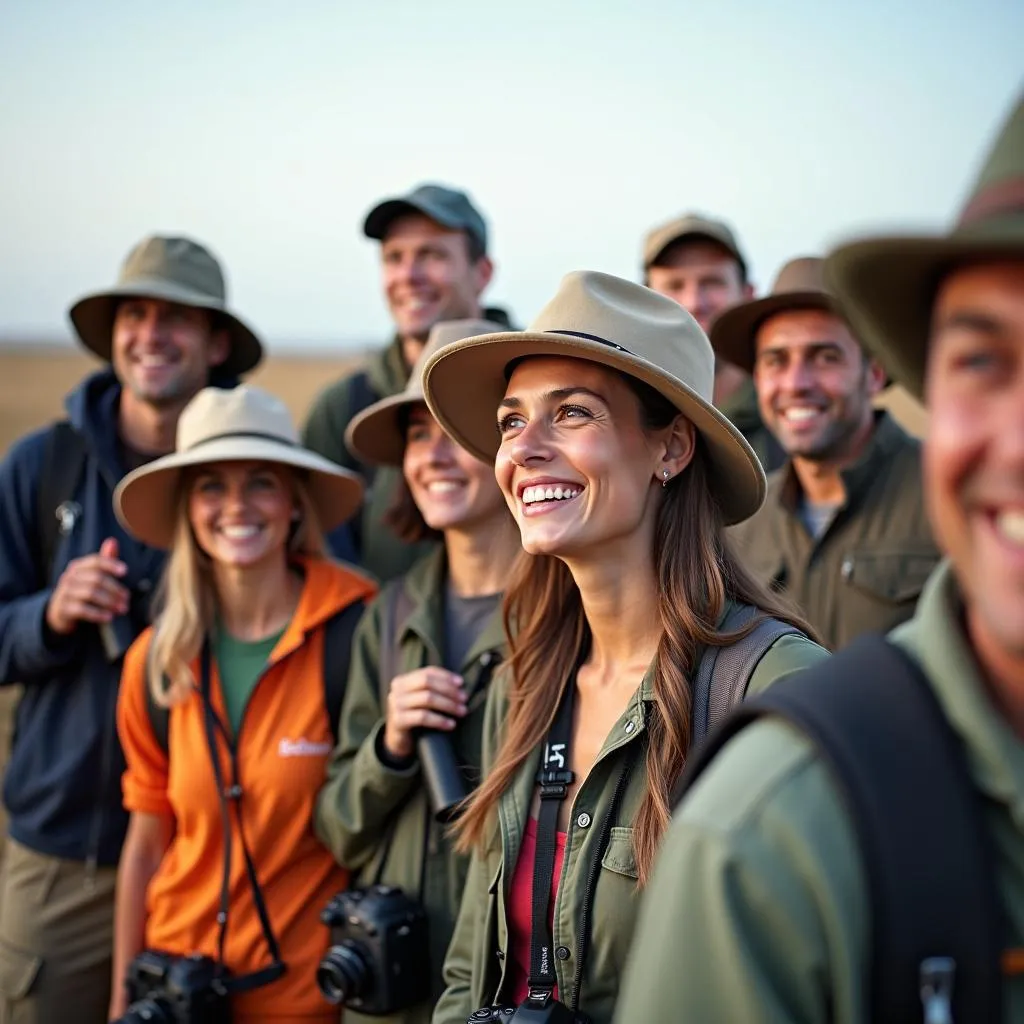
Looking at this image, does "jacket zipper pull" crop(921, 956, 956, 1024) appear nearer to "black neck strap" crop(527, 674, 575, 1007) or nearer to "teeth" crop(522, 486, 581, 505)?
"black neck strap" crop(527, 674, 575, 1007)

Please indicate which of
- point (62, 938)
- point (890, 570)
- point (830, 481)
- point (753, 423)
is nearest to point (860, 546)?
point (890, 570)

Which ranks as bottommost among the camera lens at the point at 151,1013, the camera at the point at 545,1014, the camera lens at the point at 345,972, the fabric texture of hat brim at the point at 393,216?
the camera lens at the point at 151,1013

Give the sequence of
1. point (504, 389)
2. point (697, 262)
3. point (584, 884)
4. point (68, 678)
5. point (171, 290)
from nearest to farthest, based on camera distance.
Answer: point (584, 884) < point (504, 389) < point (68, 678) < point (171, 290) < point (697, 262)

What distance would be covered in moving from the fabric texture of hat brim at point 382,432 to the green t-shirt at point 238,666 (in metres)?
Answer: 0.72

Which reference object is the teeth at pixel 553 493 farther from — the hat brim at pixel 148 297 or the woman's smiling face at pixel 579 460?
the hat brim at pixel 148 297

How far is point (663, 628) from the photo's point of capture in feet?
8.52

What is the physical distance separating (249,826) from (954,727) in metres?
2.63

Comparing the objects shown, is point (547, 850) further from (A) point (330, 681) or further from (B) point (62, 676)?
(B) point (62, 676)

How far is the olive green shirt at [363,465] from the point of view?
4.73 meters

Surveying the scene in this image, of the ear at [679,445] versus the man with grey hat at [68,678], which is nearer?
the ear at [679,445]

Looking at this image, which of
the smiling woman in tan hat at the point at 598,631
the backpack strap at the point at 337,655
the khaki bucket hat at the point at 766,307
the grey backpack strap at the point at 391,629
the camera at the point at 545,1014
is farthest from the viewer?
the khaki bucket hat at the point at 766,307

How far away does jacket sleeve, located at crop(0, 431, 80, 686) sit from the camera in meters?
4.16

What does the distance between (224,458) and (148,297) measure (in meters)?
1.41

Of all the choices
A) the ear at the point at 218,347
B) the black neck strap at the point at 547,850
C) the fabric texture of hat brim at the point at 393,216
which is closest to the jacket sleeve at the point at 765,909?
the black neck strap at the point at 547,850
